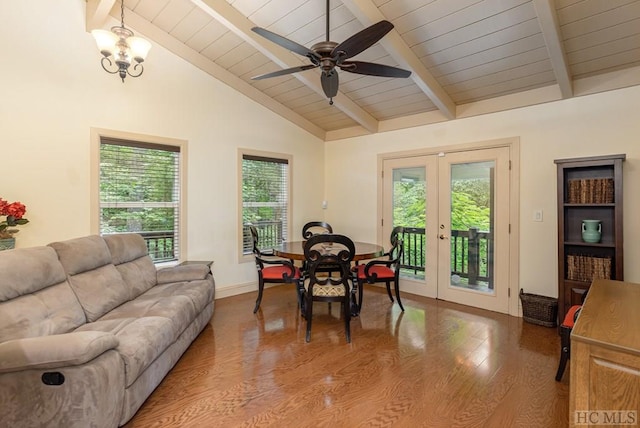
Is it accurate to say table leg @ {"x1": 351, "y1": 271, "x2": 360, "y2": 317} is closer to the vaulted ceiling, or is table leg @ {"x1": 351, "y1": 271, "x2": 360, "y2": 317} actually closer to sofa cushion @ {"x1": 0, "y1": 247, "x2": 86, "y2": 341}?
the vaulted ceiling

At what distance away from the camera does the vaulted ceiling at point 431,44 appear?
268 centimetres

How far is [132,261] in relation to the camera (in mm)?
3250

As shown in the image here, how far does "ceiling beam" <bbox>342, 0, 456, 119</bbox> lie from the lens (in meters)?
2.75

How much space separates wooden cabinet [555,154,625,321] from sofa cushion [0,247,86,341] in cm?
422

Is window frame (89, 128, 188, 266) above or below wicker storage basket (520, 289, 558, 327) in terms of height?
above

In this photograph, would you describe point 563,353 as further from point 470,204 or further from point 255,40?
point 255,40

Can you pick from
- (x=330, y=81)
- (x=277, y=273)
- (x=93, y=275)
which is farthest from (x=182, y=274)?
(x=330, y=81)

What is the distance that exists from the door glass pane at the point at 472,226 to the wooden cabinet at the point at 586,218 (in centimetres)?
81

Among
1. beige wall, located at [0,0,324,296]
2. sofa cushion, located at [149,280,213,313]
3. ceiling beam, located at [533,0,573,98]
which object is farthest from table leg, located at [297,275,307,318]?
ceiling beam, located at [533,0,573,98]

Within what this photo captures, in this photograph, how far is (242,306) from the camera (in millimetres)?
4109

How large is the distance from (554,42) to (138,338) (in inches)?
150

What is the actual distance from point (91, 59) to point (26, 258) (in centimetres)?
238

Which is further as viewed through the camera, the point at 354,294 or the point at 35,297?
the point at 354,294

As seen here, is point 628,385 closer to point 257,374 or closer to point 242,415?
point 242,415
